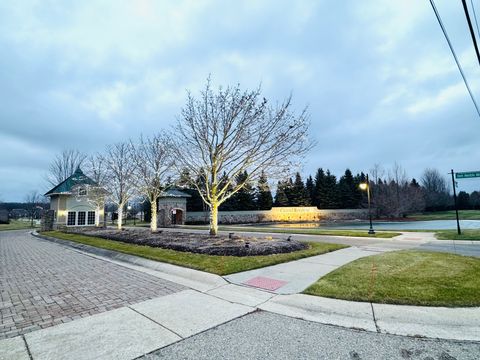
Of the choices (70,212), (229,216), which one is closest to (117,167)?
(70,212)

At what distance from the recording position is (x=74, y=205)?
3159 cm

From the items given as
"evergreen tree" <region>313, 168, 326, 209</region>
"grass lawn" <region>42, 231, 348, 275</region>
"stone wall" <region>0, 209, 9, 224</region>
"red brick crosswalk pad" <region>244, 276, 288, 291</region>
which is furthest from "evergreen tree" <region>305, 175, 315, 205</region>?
"stone wall" <region>0, 209, 9, 224</region>

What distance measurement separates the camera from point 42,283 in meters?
7.04

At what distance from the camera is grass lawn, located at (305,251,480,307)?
16.6 feet

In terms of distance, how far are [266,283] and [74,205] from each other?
32.4m

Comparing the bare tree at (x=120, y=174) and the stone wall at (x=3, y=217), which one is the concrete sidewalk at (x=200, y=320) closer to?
the bare tree at (x=120, y=174)

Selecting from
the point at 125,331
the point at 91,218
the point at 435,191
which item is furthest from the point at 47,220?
the point at 435,191

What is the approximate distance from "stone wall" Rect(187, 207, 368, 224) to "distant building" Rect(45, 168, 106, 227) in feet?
49.6

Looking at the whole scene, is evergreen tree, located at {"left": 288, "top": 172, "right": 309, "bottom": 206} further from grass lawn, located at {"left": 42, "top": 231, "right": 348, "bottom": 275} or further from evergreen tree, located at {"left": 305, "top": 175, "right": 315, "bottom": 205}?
grass lawn, located at {"left": 42, "top": 231, "right": 348, "bottom": 275}

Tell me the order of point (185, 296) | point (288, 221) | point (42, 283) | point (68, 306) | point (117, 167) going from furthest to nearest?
point (288, 221), point (117, 167), point (42, 283), point (185, 296), point (68, 306)

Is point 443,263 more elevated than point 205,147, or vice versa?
point 205,147

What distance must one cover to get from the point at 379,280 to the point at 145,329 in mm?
5205

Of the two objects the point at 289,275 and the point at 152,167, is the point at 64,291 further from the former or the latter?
the point at 152,167

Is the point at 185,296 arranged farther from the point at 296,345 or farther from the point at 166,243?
the point at 166,243
